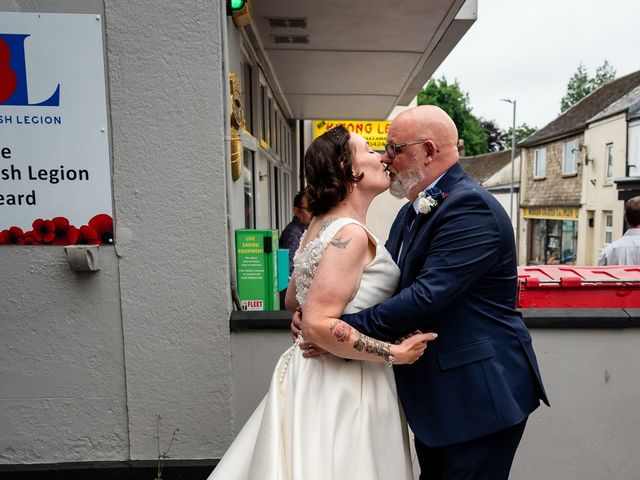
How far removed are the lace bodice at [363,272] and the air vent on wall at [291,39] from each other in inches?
130

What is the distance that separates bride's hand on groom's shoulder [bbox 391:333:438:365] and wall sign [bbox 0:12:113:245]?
2.01 metres

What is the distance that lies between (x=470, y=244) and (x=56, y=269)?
8.21 ft

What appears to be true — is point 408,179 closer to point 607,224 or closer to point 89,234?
point 89,234

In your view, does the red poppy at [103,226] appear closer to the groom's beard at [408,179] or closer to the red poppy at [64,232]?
the red poppy at [64,232]

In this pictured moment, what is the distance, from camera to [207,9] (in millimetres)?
2924

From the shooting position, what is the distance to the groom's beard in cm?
200

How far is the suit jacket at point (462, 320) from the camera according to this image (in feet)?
5.86

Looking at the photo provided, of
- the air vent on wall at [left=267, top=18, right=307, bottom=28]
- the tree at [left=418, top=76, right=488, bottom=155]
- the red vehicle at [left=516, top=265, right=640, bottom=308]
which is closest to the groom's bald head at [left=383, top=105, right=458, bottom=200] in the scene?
the red vehicle at [left=516, top=265, right=640, bottom=308]

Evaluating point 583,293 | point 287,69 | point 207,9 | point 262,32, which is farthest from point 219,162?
point 287,69

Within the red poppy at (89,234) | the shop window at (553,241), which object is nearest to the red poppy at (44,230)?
the red poppy at (89,234)

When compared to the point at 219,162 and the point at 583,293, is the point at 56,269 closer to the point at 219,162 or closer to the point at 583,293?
the point at 219,162

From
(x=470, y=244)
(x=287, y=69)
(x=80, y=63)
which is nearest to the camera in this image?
(x=470, y=244)

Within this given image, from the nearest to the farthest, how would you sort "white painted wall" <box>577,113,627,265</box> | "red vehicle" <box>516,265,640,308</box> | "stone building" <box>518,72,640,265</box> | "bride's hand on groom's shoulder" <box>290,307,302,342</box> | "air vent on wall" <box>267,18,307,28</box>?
"bride's hand on groom's shoulder" <box>290,307,302,342</box> < "red vehicle" <box>516,265,640,308</box> < "air vent on wall" <box>267,18,307,28</box> < "white painted wall" <box>577,113,627,265</box> < "stone building" <box>518,72,640,265</box>

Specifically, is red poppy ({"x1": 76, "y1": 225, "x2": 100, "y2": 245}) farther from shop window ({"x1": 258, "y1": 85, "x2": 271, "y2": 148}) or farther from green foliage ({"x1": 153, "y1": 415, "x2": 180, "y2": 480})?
shop window ({"x1": 258, "y1": 85, "x2": 271, "y2": 148})
